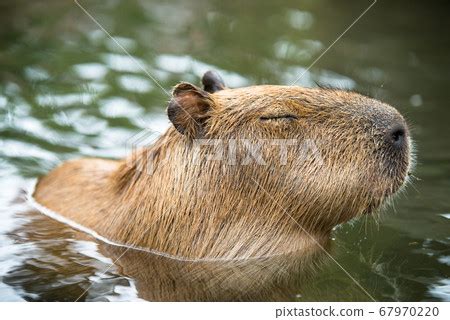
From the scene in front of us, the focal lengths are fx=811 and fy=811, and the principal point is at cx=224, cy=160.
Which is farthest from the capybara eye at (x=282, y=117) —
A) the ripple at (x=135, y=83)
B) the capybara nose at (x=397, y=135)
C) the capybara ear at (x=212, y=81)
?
the ripple at (x=135, y=83)

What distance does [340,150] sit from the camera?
549 centimetres

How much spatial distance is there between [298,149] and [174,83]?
4.53 meters

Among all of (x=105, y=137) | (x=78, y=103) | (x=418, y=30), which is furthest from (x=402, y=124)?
(x=418, y=30)

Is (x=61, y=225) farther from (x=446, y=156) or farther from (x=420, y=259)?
(x=446, y=156)

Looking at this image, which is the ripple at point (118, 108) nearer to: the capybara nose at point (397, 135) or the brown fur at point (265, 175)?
the brown fur at point (265, 175)

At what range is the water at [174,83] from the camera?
5.61 m

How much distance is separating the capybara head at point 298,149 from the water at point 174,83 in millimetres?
596

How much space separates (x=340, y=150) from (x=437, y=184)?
7.63 feet

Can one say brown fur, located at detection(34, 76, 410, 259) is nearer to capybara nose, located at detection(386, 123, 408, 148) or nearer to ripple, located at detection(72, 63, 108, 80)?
capybara nose, located at detection(386, 123, 408, 148)

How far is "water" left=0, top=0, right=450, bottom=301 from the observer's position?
5605 mm

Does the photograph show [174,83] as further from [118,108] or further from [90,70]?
[90,70]

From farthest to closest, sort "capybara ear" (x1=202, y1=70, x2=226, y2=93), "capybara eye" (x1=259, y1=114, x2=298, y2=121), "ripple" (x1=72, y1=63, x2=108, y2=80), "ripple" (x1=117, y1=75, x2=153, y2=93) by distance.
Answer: "ripple" (x1=72, y1=63, x2=108, y2=80)
"ripple" (x1=117, y1=75, x2=153, y2=93)
"capybara ear" (x1=202, y1=70, x2=226, y2=93)
"capybara eye" (x1=259, y1=114, x2=298, y2=121)

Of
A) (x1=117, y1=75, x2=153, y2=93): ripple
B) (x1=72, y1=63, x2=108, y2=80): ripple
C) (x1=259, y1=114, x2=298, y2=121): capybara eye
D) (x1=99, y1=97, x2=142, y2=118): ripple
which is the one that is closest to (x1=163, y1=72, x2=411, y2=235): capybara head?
(x1=259, y1=114, x2=298, y2=121): capybara eye
